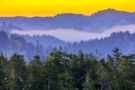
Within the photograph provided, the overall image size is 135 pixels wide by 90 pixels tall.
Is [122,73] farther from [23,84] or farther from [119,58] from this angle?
[23,84]

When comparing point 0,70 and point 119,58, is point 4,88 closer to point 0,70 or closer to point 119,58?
point 0,70

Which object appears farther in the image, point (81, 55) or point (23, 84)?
point (81, 55)

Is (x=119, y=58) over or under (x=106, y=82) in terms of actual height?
over

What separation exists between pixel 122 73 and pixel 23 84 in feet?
41.6

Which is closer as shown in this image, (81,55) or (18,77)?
(18,77)

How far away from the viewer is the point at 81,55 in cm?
5447

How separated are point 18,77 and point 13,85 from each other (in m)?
1.25

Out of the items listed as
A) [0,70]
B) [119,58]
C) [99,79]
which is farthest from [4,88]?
[119,58]

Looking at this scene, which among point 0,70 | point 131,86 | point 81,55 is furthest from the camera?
point 81,55

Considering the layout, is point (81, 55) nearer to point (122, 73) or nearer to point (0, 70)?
point (122, 73)

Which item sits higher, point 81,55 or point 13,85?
point 81,55

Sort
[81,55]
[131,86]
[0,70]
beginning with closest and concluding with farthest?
[131,86] < [0,70] < [81,55]

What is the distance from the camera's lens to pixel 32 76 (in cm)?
4831

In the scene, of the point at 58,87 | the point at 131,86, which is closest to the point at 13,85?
the point at 58,87
